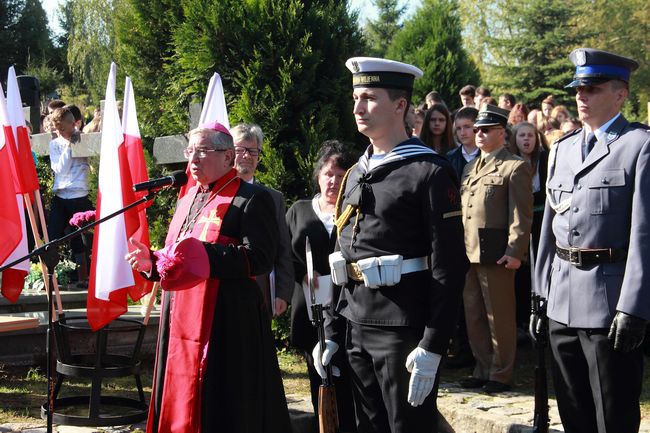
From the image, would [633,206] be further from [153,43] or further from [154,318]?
[153,43]

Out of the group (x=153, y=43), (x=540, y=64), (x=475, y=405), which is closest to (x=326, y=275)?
(x=475, y=405)

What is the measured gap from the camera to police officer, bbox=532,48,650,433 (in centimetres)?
382

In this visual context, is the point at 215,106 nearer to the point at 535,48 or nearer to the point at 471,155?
the point at 471,155

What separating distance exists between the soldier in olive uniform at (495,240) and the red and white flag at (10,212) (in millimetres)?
3196

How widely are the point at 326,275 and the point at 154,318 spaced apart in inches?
102

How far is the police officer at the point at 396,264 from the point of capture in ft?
11.5

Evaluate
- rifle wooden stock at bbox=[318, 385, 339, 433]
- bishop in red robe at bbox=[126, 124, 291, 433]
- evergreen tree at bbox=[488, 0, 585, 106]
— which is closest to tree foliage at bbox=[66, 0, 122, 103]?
evergreen tree at bbox=[488, 0, 585, 106]

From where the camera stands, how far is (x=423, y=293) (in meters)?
3.64

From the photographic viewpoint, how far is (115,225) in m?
5.95

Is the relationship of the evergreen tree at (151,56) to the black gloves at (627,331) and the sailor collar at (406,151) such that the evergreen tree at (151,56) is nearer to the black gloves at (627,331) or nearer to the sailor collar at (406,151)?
the sailor collar at (406,151)

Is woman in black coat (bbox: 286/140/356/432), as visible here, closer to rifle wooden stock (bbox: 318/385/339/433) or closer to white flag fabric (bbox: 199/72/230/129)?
white flag fabric (bbox: 199/72/230/129)

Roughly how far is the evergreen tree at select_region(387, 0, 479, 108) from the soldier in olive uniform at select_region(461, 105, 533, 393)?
203 inches

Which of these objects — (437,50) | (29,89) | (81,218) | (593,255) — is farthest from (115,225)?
(29,89)

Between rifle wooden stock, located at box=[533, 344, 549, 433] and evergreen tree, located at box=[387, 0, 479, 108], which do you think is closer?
rifle wooden stock, located at box=[533, 344, 549, 433]
